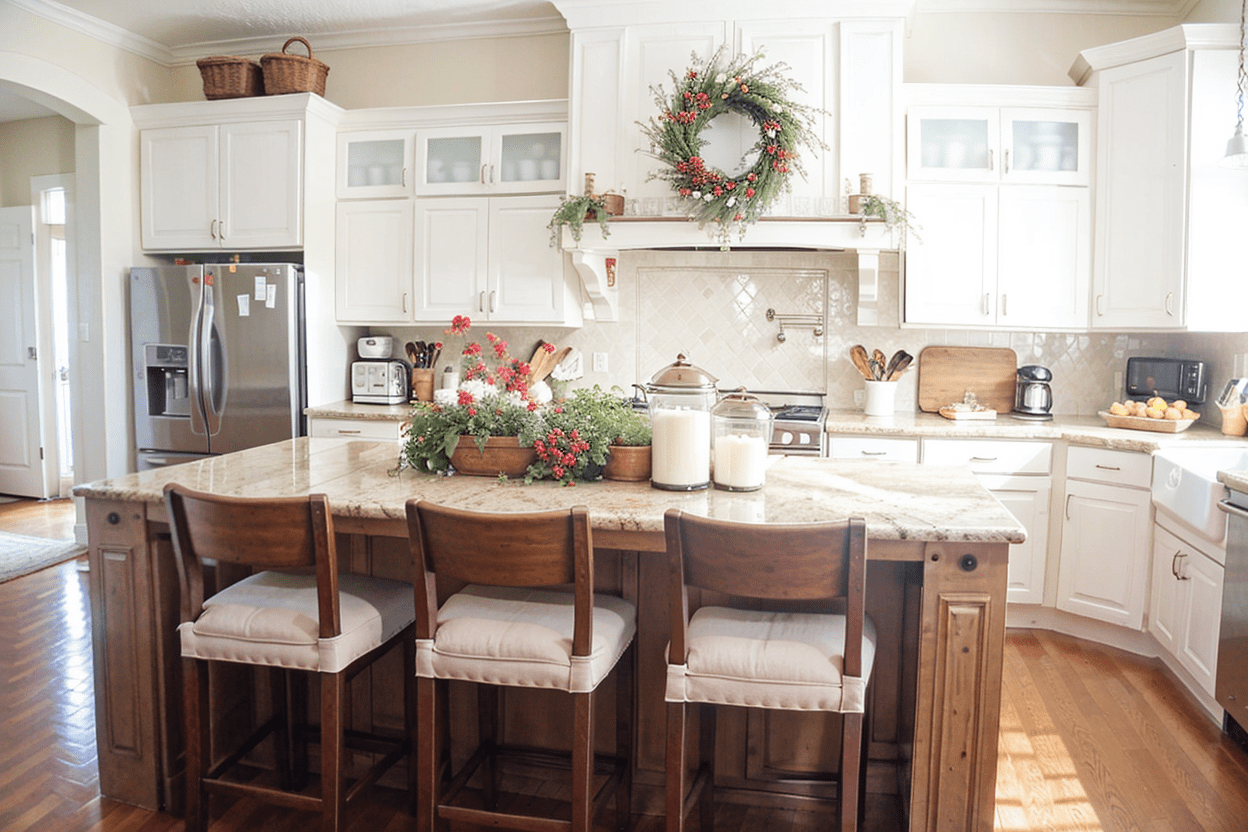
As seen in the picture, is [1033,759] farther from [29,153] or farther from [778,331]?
[29,153]

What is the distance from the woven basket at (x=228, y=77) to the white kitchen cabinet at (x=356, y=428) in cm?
175

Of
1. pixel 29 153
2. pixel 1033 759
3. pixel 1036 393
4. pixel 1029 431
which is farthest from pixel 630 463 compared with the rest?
pixel 29 153

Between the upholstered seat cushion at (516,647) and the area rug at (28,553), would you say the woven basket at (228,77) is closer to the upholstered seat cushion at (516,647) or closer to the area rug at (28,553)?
the area rug at (28,553)

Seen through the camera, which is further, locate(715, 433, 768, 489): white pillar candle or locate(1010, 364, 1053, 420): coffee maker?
locate(1010, 364, 1053, 420): coffee maker

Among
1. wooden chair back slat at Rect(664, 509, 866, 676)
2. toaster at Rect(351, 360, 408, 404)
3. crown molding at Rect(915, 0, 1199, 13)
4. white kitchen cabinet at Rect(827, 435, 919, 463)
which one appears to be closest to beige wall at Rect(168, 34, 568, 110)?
toaster at Rect(351, 360, 408, 404)

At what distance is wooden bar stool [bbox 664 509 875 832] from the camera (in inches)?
61.9

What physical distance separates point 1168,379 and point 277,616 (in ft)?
12.7

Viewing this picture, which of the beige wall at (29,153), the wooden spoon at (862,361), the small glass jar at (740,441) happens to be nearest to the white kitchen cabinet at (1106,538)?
the wooden spoon at (862,361)

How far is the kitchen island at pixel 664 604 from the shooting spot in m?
1.77

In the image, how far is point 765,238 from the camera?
3.82 m

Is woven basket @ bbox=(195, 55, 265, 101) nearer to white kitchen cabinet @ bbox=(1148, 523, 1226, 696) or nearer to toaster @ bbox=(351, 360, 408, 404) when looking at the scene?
toaster @ bbox=(351, 360, 408, 404)

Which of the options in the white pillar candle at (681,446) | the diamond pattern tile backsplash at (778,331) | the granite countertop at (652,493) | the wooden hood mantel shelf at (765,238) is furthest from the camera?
the diamond pattern tile backsplash at (778,331)

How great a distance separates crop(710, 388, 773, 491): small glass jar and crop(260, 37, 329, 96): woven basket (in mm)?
3373

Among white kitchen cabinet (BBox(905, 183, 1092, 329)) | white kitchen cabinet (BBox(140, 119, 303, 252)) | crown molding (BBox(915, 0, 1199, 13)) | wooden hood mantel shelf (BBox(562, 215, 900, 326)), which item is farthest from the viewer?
white kitchen cabinet (BBox(140, 119, 303, 252))
